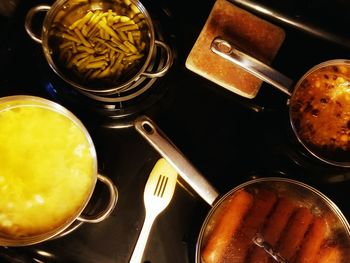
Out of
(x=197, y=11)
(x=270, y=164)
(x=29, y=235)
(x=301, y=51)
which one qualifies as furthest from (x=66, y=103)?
(x=301, y=51)

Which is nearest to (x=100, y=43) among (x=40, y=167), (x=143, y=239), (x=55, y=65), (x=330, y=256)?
(x=55, y=65)

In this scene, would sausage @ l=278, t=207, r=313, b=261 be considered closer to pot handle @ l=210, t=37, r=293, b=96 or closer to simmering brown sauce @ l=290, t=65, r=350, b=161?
simmering brown sauce @ l=290, t=65, r=350, b=161

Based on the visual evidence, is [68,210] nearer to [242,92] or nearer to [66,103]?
[66,103]

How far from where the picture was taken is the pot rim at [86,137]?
1.29 meters

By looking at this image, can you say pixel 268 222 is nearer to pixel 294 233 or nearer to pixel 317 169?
pixel 294 233

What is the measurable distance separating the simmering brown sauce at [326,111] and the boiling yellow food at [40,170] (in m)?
0.75

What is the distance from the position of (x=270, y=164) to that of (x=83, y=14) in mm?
892

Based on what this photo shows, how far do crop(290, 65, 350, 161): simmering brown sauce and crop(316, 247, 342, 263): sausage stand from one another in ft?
1.03

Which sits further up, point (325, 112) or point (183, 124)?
point (325, 112)

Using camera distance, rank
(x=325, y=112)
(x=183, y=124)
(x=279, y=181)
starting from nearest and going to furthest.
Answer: (x=279, y=181)
(x=325, y=112)
(x=183, y=124)

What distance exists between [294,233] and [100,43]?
0.95 metres

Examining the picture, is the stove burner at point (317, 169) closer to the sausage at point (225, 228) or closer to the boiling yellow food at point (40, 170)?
the sausage at point (225, 228)

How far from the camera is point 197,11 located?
1.64m

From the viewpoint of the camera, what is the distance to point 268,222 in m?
1.39
